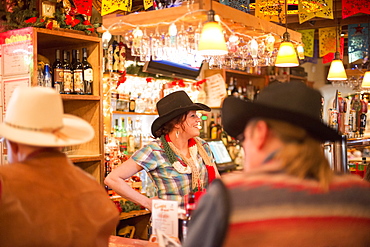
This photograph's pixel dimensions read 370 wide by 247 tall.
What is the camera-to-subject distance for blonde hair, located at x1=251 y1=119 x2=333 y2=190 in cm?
173

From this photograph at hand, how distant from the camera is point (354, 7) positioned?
21.6 feet

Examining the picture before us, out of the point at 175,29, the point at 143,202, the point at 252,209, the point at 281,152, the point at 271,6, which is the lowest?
the point at 143,202

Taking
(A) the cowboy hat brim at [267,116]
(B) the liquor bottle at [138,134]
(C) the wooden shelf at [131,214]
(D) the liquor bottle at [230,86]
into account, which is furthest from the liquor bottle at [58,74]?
(D) the liquor bottle at [230,86]

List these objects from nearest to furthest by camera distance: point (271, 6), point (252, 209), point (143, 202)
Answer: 1. point (252, 209)
2. point (143, 202)
3. point (271, 6)

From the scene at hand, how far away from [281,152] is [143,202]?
208 centimetres

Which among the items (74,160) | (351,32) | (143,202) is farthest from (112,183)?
(351,32)

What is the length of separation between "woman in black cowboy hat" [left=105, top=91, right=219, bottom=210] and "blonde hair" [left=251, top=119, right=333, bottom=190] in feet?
6.31

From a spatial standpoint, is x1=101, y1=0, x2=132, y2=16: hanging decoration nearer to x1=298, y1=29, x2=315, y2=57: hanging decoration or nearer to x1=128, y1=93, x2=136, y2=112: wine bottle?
x1=128, y1=93, x2=136, y2=112: wine bottle

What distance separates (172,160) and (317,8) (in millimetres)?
3517

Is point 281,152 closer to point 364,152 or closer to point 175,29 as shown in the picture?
point 175,29

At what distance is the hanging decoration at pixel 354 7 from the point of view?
21.4 ft

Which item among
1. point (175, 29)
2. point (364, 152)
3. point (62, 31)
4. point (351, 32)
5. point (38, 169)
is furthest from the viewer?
point (351, 32)

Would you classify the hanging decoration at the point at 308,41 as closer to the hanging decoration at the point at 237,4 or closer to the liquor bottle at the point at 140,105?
the liquor bottle at the point at 140,105

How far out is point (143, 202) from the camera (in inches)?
144
